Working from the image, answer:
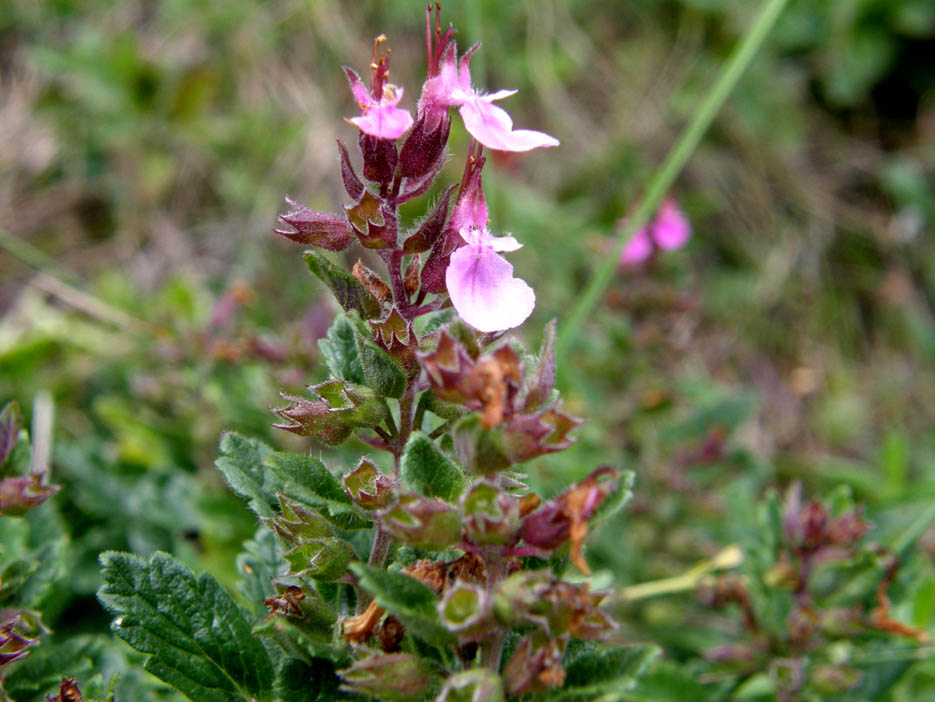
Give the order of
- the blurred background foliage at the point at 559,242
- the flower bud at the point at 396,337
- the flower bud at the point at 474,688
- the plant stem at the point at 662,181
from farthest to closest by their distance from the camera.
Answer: the blurred background foliage at the point at 559,242 < the plant stem at the point at 662,181 < the flower bud at the point at 396,337 < the flower bud at the point at 474,688

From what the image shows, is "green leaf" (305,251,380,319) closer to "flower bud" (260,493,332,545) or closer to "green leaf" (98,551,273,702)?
"flower bud" (260,493,332,545)

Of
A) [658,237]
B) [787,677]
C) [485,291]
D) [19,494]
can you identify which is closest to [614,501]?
[485,291]

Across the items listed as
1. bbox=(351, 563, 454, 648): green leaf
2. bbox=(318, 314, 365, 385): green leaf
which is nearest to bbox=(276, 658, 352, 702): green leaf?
bbox=(351, 563, 454, 648): green leaf

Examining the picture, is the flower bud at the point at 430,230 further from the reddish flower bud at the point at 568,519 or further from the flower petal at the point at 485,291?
the reddish flower bud at the point at 568,519

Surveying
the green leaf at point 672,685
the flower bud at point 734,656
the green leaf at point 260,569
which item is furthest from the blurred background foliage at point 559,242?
the green leaf at point 260,569

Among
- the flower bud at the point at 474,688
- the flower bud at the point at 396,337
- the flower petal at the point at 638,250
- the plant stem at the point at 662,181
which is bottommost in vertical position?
the flower bud at the point at 474,688

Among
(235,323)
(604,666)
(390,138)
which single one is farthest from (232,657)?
(235,323)
